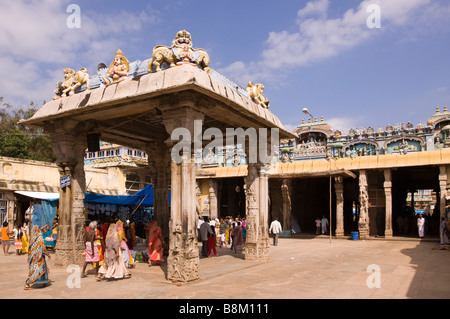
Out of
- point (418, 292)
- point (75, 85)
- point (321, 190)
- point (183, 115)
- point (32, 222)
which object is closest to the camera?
point (418, 292)

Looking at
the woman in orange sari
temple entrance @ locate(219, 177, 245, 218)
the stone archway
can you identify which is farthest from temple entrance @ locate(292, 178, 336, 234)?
the woman in orange sari

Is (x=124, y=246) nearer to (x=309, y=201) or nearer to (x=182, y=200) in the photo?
(x=182, y=200)

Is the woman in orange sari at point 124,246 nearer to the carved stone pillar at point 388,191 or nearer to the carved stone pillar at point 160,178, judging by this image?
the carved stone pillar at point 160,178

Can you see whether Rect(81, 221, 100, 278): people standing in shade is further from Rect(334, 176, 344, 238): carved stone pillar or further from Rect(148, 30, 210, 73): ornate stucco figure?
Rect(334, 176, 344, 238): carved stone pillar

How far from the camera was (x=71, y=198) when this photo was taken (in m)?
10.1

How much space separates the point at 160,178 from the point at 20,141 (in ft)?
60.8

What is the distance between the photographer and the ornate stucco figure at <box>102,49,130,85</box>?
28.9ft

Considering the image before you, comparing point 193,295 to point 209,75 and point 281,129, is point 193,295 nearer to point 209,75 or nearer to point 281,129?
point 209,75

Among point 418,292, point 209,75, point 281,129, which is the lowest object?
point 418,292

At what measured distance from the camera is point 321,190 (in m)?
28.4

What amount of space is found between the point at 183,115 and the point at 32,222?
11501 mm

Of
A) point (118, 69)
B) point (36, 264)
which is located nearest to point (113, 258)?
point (36, 264)
